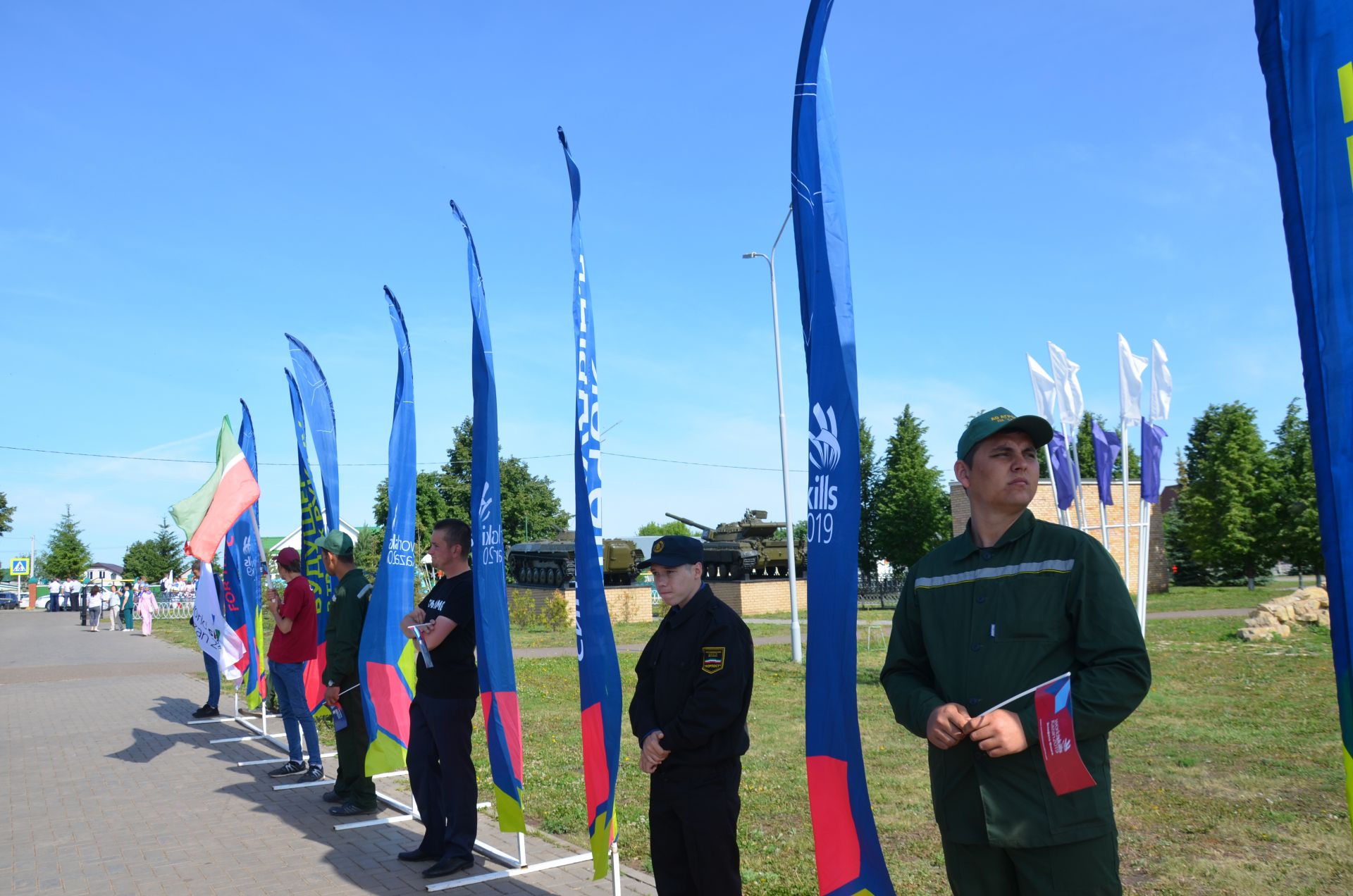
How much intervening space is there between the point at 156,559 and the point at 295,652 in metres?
75.4

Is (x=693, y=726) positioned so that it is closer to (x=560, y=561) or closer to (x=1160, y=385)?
(x=1160, y=385)

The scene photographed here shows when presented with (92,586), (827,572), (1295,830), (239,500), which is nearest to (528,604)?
(239,500)

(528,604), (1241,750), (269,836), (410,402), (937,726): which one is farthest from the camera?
(528,604)

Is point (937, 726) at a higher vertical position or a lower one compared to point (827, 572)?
lower

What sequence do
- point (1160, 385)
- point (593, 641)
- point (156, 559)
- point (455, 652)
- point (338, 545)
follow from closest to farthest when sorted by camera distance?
point (593, 641) < point (455, 652) < point (338, 545) < point (1160, 385) < point (156, 559)

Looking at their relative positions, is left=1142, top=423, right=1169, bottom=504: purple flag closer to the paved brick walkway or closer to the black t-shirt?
the paved brick walkway

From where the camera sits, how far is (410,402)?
7.69 metres

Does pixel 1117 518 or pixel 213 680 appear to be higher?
pixel 1117 518

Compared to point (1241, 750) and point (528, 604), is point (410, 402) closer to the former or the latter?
point (1241, 750)

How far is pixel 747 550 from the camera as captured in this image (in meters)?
35.8

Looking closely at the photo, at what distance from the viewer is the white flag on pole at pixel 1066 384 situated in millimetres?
15438

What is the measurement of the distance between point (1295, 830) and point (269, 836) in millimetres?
6924

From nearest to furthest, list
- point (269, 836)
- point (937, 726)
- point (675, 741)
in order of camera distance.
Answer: point (937, 726) → point (675, 741) → point (269, 836)

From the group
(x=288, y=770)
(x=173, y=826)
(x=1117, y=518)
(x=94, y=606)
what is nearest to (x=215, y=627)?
(x=288, y=770)
